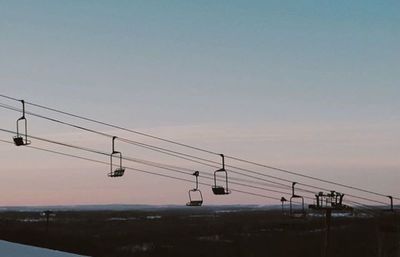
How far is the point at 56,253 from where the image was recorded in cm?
2230

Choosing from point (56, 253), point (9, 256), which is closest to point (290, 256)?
point (56, 253)

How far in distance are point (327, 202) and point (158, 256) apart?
1737 cm

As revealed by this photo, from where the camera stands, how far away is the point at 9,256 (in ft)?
65.5

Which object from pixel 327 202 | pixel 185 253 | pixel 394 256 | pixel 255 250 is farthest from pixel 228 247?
pixel 327 202

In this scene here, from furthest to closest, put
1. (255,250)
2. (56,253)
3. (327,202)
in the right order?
(255,250), (327,202), (56,253)

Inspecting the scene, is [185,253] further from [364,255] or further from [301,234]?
[301,234]

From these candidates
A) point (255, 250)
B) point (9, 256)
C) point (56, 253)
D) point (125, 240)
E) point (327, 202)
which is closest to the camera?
point (9, 256)

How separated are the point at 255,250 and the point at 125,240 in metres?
12.8

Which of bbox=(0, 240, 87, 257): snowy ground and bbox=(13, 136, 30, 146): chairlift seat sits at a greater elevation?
bbox=(13, 136, 30, 146): chairlift seat

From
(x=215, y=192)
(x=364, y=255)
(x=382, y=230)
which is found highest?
(x=215, y=192)

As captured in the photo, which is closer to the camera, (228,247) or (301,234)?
(228,247)

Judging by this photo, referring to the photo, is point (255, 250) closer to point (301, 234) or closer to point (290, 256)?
point (290, 256)

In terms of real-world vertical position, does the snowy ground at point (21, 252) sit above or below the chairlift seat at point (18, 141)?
below

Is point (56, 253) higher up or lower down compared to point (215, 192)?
lower down
